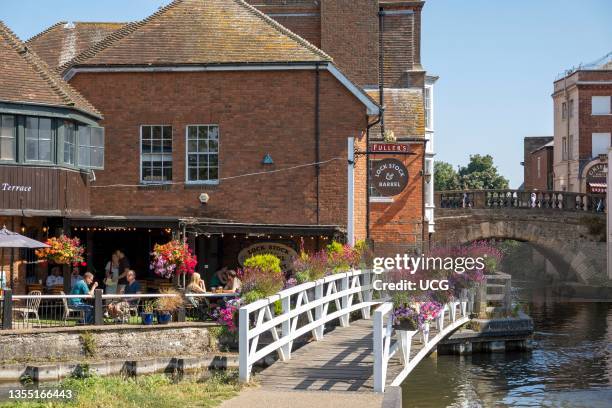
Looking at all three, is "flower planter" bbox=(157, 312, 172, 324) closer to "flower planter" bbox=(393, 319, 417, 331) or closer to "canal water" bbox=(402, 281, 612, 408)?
"canal water" bbox=(402, 281, 612, 408)

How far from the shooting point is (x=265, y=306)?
17.1 m

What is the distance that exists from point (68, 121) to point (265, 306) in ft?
37.7

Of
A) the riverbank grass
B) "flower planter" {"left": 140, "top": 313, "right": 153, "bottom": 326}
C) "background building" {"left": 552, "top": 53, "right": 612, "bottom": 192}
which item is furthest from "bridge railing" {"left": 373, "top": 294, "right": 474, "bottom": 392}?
"background building" {"left": 552, "top": 53, "right": 612, "bottom": 192}

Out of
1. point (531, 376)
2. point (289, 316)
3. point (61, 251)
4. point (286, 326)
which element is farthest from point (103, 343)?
point (531, 376)

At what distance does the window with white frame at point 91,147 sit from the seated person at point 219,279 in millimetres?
4246

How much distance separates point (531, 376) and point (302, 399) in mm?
13048

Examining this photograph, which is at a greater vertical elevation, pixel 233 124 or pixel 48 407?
Result: pixel 233 124

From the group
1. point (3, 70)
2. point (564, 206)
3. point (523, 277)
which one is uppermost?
point (3, 70)

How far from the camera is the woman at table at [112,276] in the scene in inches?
1018

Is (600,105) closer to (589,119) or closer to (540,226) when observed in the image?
(589,119)

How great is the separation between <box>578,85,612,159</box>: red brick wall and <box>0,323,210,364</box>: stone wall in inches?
1727

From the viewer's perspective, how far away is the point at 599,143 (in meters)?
62.3

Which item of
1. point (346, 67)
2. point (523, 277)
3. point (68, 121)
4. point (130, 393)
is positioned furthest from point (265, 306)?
point (523, 277)

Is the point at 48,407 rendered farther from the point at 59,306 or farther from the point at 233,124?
the point at 233,124
